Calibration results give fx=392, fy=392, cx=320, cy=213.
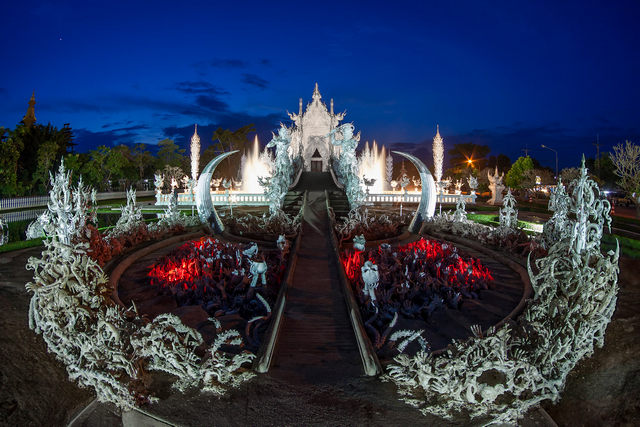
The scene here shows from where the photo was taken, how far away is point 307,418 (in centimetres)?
435

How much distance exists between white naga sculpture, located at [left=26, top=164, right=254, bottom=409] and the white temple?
116ft

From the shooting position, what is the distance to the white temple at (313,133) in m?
40.0

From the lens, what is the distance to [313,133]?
4019 cm

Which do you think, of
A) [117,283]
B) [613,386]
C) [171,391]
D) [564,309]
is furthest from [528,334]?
[117,283]

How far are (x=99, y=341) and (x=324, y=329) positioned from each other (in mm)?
3364

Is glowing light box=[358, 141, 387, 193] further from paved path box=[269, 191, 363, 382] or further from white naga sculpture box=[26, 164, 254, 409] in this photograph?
white naga sculpture box=[26, 164, 254, 409]

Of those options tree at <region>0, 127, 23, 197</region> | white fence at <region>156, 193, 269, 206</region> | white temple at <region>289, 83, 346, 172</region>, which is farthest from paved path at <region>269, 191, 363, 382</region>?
white temple at <region>289, 83, 346, 172</region>

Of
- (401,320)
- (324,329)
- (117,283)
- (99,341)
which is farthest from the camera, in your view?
(117,283)

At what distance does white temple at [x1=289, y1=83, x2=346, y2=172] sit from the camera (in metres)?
40.0

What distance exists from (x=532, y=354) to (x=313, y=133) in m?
36.9

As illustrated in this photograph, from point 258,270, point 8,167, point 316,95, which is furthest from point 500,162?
point 258,270

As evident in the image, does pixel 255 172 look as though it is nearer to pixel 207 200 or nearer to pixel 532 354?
pixel 207 200

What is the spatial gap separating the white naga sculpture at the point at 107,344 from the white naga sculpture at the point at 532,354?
7.60 feet

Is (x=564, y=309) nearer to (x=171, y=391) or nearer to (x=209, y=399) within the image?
(x=209, y=399)
